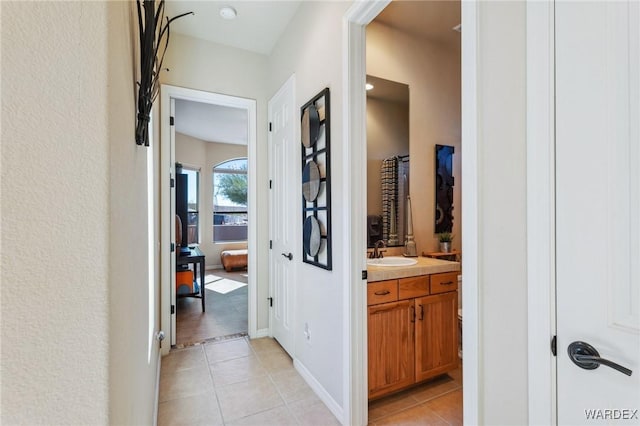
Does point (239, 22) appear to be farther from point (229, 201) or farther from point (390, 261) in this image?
point (229, 201)

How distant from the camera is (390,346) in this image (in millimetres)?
1983

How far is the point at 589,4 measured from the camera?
76 centimetres

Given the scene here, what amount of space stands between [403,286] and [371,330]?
1.20 feet

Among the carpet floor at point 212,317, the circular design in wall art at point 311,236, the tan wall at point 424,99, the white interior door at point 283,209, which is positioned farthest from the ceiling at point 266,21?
the carpet floor at point 212,317

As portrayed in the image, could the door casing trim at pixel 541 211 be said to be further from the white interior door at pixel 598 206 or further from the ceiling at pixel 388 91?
the ceiling at pixel 388 91

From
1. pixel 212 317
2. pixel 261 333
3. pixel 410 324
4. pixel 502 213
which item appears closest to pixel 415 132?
pixel 410 324

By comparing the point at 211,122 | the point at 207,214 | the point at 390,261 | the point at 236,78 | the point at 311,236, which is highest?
the point at 211,122

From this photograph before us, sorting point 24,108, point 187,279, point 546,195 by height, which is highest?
point 24,108

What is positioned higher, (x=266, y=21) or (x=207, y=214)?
(x=266, y=21)

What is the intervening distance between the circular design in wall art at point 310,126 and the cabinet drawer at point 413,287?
116cm

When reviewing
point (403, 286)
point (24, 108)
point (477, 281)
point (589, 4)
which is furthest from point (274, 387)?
point (589, 4)

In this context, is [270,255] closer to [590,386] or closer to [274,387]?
[274,387]

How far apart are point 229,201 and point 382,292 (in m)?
6.09

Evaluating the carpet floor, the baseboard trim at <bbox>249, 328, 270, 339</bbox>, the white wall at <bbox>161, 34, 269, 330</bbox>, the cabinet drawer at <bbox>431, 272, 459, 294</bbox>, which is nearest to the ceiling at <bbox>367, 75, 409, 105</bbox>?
the white wall at <bbox>161, 34, 269, 330</bbox>
